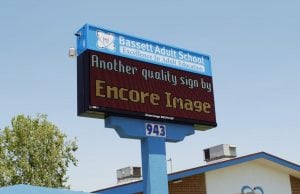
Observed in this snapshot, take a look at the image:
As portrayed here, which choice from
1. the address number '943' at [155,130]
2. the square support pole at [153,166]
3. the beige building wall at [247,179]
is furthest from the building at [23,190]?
the beige building wall at [247,179]

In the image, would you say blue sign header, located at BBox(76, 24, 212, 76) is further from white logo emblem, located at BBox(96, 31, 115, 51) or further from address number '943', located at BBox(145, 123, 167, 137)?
address number '943', located at BBox(145, 123, 167, 137)

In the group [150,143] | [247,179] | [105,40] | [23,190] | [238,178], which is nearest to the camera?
[23,190]

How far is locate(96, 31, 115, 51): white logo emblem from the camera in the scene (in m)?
17.6

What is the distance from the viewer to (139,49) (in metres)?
18.7

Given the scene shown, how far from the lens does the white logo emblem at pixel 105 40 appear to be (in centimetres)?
1756

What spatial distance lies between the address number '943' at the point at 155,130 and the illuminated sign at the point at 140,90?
269 mm

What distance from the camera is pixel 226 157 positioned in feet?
91.5

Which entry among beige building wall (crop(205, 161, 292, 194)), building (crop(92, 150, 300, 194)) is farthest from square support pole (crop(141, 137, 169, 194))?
beige building wall (crop(205, 161, 292, 194))

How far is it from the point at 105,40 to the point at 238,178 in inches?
465

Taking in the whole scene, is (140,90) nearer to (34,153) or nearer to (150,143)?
(150,143)

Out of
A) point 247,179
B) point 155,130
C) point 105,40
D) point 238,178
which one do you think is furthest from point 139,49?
point 247,179

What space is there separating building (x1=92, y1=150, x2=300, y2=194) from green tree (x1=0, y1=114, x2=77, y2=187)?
9.33 metres

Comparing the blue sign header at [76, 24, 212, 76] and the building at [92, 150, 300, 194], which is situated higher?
the blue sign header at [76, 24, 212, 76]

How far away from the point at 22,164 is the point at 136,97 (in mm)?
16600
